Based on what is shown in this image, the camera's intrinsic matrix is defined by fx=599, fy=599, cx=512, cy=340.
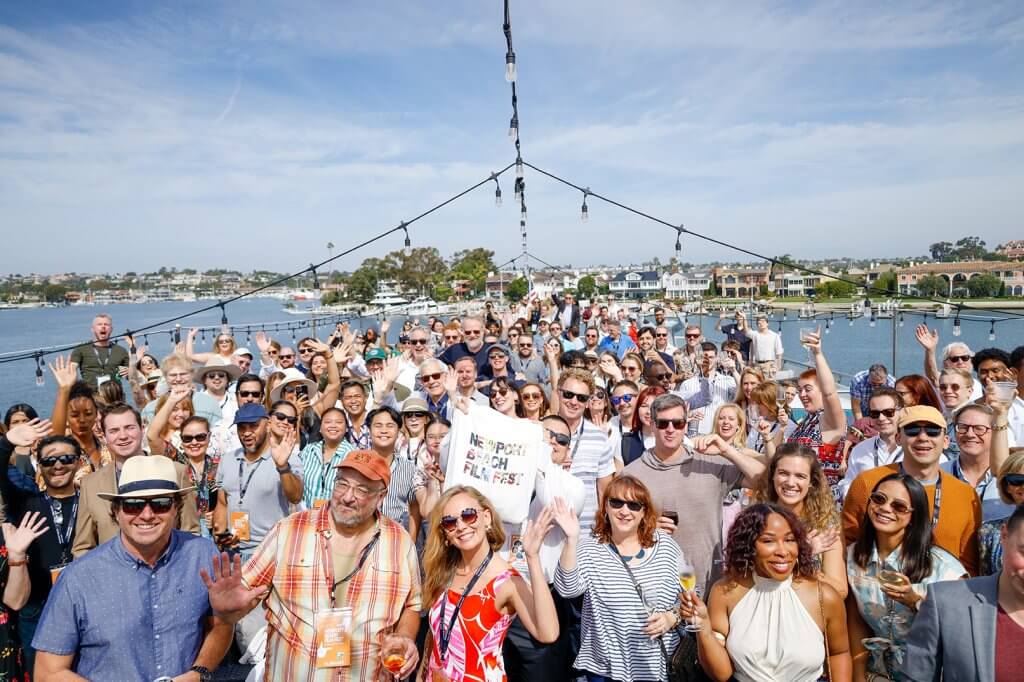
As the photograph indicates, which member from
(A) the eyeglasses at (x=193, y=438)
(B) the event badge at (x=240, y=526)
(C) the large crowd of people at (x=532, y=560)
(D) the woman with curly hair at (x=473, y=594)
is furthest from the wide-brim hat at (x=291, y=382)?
(D) the woman with curly hair at (x=473, y=594)

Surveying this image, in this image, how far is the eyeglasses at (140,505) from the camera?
2303 mm

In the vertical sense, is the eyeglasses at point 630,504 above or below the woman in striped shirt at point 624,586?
above

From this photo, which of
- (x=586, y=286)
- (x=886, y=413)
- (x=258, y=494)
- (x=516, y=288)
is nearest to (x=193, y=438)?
(x=258, y=494)

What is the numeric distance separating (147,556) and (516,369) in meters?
5.30

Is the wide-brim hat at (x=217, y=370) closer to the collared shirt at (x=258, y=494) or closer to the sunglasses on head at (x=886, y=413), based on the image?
the collared shirt at (x=258, y=494)

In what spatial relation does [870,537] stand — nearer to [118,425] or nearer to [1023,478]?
[1023,478]

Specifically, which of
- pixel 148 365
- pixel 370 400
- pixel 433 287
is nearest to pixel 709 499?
pixel 370 400

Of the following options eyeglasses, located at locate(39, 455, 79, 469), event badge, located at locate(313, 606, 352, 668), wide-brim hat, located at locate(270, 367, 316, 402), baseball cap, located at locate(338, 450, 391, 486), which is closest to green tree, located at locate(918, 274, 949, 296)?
wide-brim hat, located at locate(270, 367, 316, 402)

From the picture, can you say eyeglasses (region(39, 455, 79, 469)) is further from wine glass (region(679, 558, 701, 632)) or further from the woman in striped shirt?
wine glass (region(679, 558, 701, 632))

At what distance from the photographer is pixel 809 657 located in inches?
91.9

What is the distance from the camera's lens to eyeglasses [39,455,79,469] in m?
3.30

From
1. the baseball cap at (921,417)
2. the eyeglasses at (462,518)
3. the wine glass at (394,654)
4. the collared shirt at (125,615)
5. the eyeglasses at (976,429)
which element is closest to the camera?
the collared shirt at (125,615)

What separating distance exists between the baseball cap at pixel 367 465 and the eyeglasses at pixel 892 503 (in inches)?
81.8

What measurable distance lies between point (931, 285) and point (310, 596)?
241 feet
